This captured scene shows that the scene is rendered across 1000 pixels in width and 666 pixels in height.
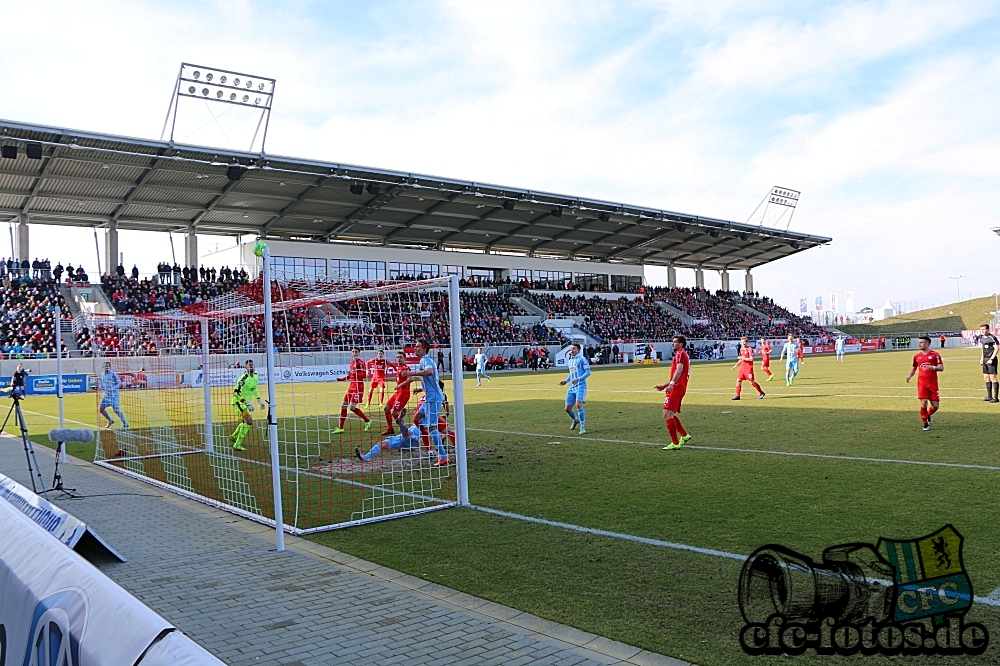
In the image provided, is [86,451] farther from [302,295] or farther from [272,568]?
[272,568]

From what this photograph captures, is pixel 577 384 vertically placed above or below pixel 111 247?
below

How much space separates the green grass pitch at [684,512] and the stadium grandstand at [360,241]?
19.9 ft

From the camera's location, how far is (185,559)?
22.6 feet

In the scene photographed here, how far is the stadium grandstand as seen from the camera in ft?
113

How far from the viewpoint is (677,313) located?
64.6 metres

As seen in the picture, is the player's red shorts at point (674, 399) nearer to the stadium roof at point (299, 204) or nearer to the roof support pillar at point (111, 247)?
the stadium roof at point (299, 204)

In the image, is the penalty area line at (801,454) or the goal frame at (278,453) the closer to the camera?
the goal frame at (278,453)

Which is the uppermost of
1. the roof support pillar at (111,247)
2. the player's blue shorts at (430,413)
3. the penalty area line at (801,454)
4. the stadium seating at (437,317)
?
the roof support pillar at (111,247)

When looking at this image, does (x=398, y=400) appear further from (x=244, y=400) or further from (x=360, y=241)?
(x=360, y=241)

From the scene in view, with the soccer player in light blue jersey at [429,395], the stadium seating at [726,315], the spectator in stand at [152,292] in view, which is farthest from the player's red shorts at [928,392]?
the stadium seating at [726,315]

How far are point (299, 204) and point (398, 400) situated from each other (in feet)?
111

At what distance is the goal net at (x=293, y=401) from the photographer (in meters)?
9.37

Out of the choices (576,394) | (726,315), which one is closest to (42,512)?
(576,394)

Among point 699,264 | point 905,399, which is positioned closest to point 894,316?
point 699,264
